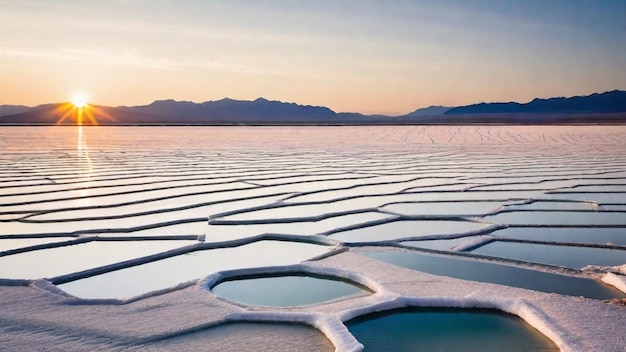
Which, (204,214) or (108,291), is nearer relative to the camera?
(108,291)

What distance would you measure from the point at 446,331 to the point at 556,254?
1157 millimetres

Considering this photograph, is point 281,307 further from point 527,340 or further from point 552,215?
point 552,215

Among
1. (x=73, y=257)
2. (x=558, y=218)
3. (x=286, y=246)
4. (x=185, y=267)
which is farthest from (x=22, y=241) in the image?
(x=558, y=218)

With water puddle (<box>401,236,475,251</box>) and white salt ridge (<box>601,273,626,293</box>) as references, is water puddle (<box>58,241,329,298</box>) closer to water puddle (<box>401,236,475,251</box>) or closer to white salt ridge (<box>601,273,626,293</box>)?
water puddle (<box>401,236,475,251</box>)

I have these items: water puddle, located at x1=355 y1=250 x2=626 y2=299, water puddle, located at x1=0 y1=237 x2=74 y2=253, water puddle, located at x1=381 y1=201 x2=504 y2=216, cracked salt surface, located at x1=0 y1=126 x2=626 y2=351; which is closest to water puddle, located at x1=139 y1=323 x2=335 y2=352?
cracked salt surface, located at x1=0 y1=126 x2=626 y2=351

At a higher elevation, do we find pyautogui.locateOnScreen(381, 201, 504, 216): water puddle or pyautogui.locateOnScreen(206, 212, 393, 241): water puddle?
pyautogui.locateOnScreen(206, 212, 393, 241): water puddle

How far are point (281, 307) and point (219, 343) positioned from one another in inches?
12.9

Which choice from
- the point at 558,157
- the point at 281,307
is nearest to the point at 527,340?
the point at 281,307

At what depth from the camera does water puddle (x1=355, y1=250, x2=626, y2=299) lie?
2080mm

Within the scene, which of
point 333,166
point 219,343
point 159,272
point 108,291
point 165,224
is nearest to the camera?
point 219,343

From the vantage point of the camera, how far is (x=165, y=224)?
3.31m

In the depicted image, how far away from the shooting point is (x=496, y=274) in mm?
2301

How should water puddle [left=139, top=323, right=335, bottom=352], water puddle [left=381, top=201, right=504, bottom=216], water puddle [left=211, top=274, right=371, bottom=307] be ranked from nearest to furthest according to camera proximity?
water puddle [left=139, top=323, right=335, bottom=352]
water puddle [left=211, top=274, right=371, bottom=307]
water puddle [left=381, top=201, right=504, bottom=216]

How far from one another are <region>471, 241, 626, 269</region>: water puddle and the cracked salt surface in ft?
0.07
